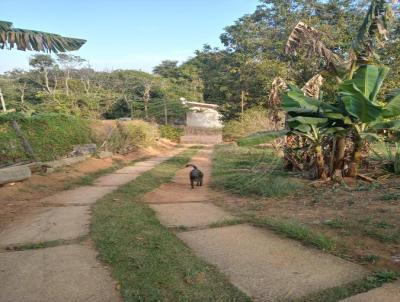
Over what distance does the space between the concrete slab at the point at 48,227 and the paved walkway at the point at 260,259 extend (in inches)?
51.1

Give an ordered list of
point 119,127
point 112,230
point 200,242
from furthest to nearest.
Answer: point 119,127 < point 112,230 < point 200,242

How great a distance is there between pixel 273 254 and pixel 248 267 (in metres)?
0.47

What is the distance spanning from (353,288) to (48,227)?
14.0ft

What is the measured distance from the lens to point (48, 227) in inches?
221

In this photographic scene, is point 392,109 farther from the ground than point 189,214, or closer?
farther from the ground

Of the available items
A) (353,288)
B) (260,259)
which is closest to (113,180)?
(260,259)

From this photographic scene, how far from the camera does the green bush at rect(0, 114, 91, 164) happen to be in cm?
1164

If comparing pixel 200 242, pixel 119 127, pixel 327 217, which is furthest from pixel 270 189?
pixel 119 127

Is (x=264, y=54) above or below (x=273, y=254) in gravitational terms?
above

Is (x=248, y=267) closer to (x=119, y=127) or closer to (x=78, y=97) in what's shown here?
(x=119, y=127)

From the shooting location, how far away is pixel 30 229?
18.2ft

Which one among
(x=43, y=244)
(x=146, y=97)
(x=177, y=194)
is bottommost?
(x=177, y=194)

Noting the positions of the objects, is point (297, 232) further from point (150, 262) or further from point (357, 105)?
point (357, 105)

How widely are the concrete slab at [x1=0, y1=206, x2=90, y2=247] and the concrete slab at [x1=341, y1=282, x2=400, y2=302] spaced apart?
11.7ft
